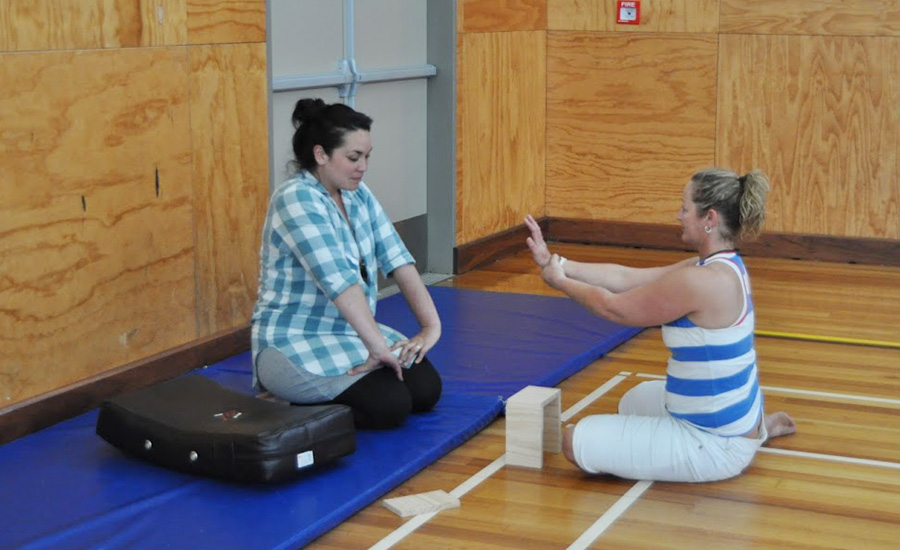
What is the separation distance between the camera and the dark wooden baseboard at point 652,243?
6.66m

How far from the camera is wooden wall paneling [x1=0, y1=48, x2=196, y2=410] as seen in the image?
147 inches

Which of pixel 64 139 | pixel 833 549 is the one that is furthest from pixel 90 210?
pixel 833 549

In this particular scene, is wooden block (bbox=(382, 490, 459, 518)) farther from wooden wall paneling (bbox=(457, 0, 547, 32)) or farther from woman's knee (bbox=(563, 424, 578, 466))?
wooden wall paneling (bbox=(457, 0, 547, 32))

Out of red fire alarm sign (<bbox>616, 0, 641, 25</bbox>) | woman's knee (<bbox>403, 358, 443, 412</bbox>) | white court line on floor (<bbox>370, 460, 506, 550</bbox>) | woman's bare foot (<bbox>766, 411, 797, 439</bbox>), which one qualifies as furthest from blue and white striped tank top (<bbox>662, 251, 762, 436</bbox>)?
red fire alarm sign (<bbox>616, 0, 641, 25</bbox>)

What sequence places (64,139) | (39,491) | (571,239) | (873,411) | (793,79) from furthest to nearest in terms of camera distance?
1. (571,239)
2. (793,79)
3. (873,411)
4. (64,139)
5. (39,491)

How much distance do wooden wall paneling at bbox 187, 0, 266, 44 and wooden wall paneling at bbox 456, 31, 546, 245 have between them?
1.72m

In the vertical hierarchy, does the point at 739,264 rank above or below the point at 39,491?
above

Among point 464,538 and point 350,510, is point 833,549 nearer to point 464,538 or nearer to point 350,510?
point 464,538

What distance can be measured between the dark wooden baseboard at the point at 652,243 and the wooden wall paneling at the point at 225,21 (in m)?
1.99

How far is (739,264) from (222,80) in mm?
2029

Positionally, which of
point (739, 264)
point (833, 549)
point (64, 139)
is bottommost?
point (833, 549)

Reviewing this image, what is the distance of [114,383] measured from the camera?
416cm

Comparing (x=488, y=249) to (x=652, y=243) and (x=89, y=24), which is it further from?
(x=89, y=24)

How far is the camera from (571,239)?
740cm
